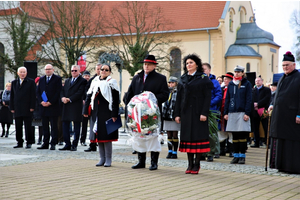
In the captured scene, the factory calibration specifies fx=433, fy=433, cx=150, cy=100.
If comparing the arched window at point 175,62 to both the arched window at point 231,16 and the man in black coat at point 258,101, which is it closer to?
the arched window at point 231,16

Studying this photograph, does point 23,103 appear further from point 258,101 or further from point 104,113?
point 258,101

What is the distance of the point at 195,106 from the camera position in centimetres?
798

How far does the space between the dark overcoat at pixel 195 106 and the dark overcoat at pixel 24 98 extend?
19.4 feet

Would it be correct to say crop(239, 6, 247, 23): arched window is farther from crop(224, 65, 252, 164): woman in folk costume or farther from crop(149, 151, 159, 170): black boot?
crop(149, 151, 159, 170): black boot

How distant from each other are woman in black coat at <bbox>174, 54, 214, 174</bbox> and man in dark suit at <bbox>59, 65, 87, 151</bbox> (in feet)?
15.3

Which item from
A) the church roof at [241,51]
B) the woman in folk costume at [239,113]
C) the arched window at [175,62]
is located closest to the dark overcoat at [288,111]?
the woman in folk costume at [239,113]

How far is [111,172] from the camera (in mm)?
7863

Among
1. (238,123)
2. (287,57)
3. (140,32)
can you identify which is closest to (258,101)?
(238,123)

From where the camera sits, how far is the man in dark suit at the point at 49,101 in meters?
12.1

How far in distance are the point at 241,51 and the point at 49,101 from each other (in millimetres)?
40963

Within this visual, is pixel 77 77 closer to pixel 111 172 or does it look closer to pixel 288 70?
pixel 111 172

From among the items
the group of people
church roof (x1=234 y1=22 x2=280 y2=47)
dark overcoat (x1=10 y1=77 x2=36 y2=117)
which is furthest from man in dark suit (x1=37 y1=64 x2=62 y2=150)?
church roof (x1=234 y1=22 x2=280 y2=47)

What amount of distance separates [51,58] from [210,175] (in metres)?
33.8

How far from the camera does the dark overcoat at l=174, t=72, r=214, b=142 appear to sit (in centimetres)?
794
